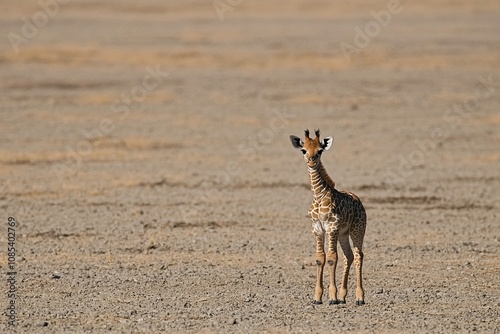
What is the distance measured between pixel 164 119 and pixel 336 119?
3.67 meters

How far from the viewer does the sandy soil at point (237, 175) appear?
10312 mm

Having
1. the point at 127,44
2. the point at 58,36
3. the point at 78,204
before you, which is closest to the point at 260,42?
the point at 127,44

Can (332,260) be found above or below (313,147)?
below

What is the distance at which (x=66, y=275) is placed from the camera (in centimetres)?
1143

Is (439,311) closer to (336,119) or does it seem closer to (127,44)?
(336,119)

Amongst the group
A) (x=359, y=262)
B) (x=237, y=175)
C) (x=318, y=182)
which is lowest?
(x=359, y=262)

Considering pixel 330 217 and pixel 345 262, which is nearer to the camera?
pixel 330 217

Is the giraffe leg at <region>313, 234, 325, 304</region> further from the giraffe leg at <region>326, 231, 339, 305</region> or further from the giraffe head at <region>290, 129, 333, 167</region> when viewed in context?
the giraffe head at <region>290, 129, 333, 167</region>

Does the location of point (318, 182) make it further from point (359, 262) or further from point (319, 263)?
point (359, 262)

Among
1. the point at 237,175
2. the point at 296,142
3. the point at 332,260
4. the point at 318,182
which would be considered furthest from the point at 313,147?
the point at 237,175

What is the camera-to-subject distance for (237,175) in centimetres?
1802

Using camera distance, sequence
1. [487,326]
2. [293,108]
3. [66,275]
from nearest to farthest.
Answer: [487,326]
[66,275]
[293,108]

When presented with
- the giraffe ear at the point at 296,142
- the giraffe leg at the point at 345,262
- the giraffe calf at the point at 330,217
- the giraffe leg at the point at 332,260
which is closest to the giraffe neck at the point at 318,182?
the giraffe calf at the point at 330,217

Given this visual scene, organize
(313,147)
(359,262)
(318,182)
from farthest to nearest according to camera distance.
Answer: (359,262) → (318,182) → (313,147)
